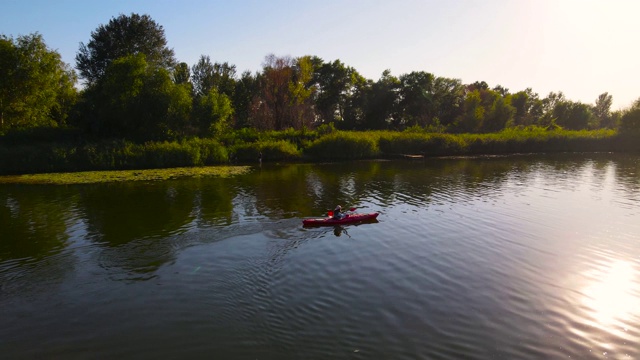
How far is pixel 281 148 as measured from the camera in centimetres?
4959

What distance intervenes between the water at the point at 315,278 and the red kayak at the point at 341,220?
1.35ft

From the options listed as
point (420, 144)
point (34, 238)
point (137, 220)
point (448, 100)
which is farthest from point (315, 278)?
point (448, 100)

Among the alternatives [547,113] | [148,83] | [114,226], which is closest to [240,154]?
[148,83]

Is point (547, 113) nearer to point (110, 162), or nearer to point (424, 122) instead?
Answer: point (424, 122)

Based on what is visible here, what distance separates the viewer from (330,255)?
1574cm

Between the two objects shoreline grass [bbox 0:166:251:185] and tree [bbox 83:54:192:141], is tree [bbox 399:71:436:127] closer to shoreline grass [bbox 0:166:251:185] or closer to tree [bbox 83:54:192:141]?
tree [bbox 83:54:192:141]

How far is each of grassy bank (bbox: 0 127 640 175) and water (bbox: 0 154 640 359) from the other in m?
13.3

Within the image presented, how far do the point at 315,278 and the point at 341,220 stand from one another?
658cm

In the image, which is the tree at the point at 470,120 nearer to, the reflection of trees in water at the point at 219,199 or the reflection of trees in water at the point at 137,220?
the reflection of trees in water at the point at 219,199

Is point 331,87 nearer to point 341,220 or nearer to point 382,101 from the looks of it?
point 382,101

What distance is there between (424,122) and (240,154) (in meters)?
42.2

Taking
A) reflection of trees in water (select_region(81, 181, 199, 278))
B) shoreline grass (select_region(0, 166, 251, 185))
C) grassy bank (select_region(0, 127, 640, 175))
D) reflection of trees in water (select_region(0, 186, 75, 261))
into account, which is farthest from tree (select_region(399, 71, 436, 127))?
reflection of trees in water (select_region(0, 186, 75, 261))

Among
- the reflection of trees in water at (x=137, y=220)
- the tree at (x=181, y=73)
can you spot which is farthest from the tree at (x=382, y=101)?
the reflection of trees in water at (x=137, y=220)

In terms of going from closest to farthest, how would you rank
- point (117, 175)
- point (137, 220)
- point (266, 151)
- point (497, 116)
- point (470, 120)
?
1. point (137, 220)
2. point (117, 175)
3. point (266, 151)
4. point (470, 120)
5. point (497, 116)
